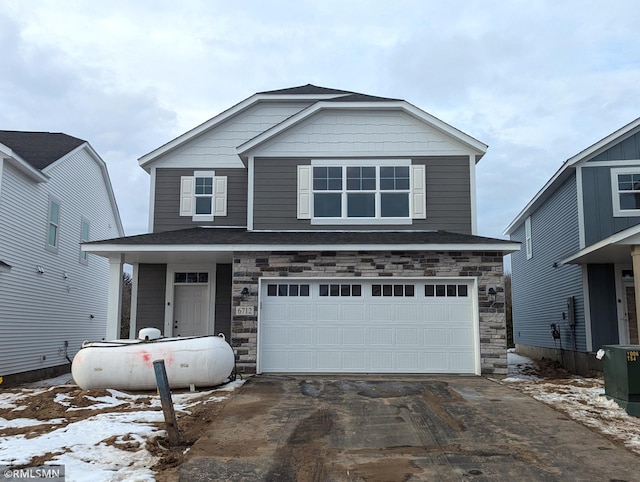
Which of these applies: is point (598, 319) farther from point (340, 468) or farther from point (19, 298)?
point (19, 298)

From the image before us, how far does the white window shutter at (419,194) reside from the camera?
13.7 metres

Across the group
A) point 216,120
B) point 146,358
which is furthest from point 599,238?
point 146,358

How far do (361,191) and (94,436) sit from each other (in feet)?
29.2

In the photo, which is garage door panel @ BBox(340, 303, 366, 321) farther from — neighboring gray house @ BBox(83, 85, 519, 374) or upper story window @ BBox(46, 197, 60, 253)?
upper story window @ BBox(46, 197, 60, 253)

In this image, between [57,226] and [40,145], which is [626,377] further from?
[40,145]

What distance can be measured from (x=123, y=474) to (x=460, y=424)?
170 inches

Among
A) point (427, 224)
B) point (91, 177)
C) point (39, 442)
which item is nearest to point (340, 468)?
point (39, 442)

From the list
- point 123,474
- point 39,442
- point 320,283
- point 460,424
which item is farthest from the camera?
point 320,283

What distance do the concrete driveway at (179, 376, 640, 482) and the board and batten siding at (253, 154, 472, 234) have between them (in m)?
4.86

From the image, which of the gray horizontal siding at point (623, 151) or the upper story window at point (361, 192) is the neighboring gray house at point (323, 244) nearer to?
the upper story window at point (361, 192)

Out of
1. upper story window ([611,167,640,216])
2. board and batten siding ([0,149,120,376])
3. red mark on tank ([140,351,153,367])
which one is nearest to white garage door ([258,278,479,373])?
red mark on tank ([140,351,153,367])

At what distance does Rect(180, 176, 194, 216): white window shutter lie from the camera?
49.6 ft

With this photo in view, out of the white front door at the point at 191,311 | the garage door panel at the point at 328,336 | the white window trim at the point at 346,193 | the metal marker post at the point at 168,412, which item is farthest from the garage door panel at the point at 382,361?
the metal marker post at the point at 168,412

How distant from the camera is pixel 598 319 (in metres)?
14.8
